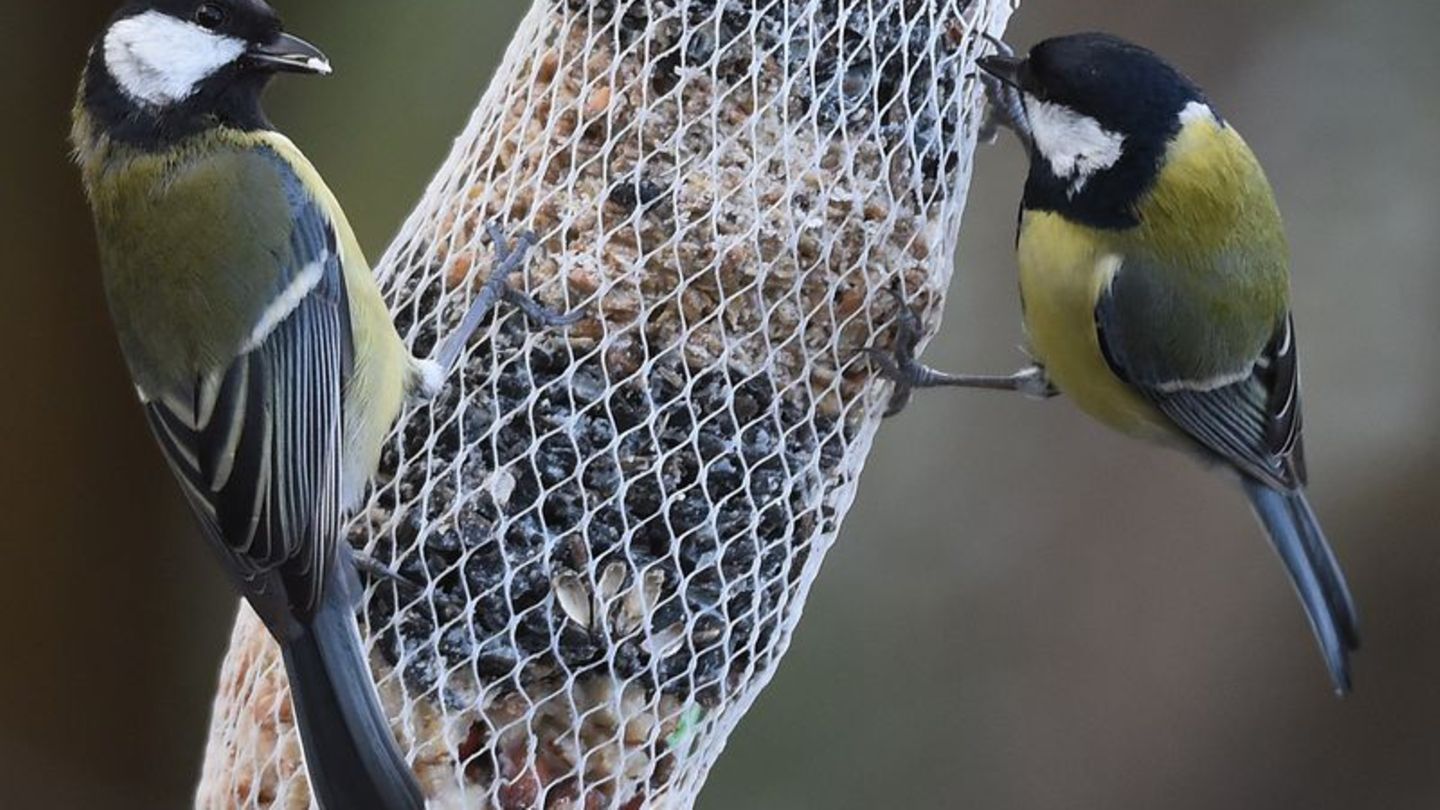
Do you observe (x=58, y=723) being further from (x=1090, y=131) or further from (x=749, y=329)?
(x=1090, y=131)

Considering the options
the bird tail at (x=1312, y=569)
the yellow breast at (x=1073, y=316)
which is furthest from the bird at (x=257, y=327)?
the bird tail at (x=1312, y=569)

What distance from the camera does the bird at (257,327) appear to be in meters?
1.96

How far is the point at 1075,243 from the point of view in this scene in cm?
243

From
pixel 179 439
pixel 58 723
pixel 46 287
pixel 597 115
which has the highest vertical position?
pixel 597 115

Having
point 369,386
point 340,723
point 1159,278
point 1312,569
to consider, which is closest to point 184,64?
point 369,386

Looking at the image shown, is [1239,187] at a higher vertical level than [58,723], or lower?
higher

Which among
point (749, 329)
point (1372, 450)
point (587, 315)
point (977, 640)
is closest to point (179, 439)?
point (587, 315)

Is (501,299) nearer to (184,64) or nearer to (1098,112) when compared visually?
(184,64)

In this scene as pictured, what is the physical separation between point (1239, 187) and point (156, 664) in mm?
2042

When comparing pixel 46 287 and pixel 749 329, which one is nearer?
pixel 749 329

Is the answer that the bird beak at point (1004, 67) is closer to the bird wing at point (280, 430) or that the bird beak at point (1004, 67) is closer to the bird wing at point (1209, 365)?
the bird wing at point (1209, 365)

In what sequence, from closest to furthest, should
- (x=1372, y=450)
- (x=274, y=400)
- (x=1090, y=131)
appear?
(x=274, y=400), (x=1090, y=131), (x=1372, y=450)

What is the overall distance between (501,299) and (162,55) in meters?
0.52

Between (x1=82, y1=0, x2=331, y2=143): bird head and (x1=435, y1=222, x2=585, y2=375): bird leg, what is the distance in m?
0.32
